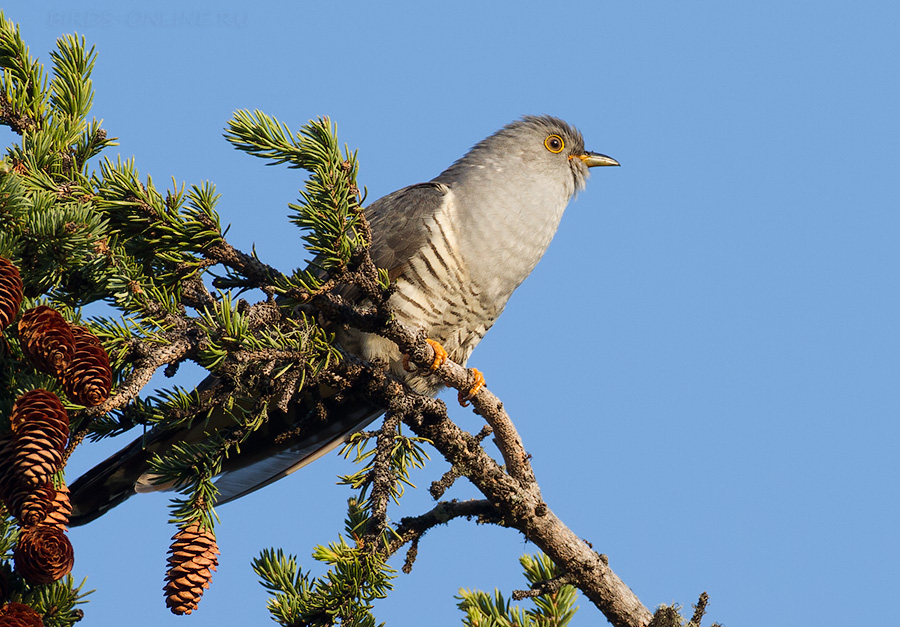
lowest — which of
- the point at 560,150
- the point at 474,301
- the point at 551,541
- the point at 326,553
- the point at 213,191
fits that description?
the point at 326,553

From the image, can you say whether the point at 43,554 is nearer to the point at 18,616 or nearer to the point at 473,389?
the point at 18,616

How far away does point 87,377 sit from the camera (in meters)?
1.46

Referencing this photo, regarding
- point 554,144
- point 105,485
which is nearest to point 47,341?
point 105,485

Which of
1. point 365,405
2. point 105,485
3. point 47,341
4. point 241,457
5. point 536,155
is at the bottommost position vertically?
point 47,341

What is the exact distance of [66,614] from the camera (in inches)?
72.1

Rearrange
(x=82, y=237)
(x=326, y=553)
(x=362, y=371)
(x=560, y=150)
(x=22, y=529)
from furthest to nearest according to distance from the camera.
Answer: (x=560, y=150) → (x=362, y=371) → (x=326, y=553) → (x=82, y=237) → (x=22, y=529)

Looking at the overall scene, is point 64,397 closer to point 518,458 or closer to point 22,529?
point 22,529

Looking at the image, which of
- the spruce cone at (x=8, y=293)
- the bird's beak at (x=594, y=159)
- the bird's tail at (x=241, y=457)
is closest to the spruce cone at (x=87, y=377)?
the spruce cone at (x=8, y=293)

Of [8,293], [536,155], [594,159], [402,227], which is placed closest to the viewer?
[8,293]

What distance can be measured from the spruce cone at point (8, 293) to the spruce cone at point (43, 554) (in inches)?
15.3

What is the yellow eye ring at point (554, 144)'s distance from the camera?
442cm

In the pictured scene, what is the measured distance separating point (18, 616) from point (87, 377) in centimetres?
53

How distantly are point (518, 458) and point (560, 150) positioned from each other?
7.22 feet

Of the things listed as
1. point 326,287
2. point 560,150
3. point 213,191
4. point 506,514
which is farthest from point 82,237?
point 560,150
